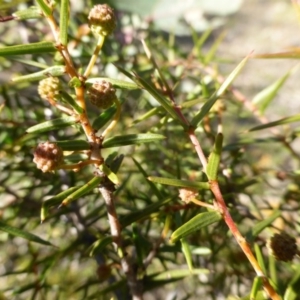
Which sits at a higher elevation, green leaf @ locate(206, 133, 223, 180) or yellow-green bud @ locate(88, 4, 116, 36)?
yellow-green bud @ locate(88, 4, 116, 36)

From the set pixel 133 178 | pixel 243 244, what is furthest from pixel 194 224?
pixel 133 178

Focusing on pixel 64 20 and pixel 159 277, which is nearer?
pixel 64 20

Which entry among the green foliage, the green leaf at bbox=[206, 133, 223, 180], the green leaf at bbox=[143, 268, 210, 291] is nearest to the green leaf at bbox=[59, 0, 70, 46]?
the green foliage

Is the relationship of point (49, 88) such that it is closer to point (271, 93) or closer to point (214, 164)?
point (214, 164)

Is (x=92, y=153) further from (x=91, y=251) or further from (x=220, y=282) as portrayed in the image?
(x=220, y=282)

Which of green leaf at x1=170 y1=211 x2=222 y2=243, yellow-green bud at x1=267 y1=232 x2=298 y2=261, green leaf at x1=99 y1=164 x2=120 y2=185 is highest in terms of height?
green leaf at x1=99 y1=164 x2=120 y2=185

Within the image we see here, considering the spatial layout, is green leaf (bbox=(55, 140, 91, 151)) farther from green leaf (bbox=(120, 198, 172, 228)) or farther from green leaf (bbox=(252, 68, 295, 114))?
green leaf (bbox=(252, 68, 295, 114))
